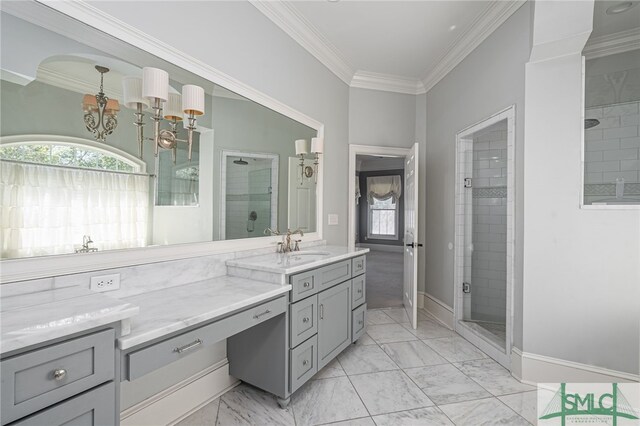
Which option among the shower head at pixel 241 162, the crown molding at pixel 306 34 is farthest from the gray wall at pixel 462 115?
the shower head at pixel 241 162

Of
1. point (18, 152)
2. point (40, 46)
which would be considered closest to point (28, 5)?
point (40, 46)

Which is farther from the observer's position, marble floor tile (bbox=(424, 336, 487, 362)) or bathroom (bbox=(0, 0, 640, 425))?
marble floor tile (bbox=(424, 336, 487, 362))

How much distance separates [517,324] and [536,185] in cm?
110

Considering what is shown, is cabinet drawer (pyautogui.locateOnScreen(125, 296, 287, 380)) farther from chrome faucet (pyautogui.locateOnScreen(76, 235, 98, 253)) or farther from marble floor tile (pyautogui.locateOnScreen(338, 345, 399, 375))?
marble floor tile (pyautogui.locateOnScreen(338, 345, 399, 375))

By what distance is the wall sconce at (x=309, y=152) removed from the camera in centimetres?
295

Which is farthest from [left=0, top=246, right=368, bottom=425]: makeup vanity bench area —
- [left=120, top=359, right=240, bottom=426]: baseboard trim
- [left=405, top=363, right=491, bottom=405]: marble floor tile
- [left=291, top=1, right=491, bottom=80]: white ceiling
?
[left=291, top=1, right=491, bottom=80]: white ceiling

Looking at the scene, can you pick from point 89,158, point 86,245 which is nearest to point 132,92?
point 89,158

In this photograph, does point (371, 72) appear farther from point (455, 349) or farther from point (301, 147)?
point (455, 349)

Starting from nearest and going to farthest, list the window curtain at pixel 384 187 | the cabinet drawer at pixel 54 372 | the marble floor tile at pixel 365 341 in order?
the cabinet drawer at pixel 54 372 < the marble floor tile at pixel 365 341 < the window curtain at pixel 384 187

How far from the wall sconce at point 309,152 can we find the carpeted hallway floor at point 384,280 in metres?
2.14

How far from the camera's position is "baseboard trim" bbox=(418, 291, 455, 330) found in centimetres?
337

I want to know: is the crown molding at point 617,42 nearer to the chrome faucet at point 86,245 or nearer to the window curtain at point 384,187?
the chrome faucet at point 86,245

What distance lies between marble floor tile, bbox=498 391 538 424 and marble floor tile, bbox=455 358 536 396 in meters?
0.05

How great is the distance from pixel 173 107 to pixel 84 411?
1.50 m
